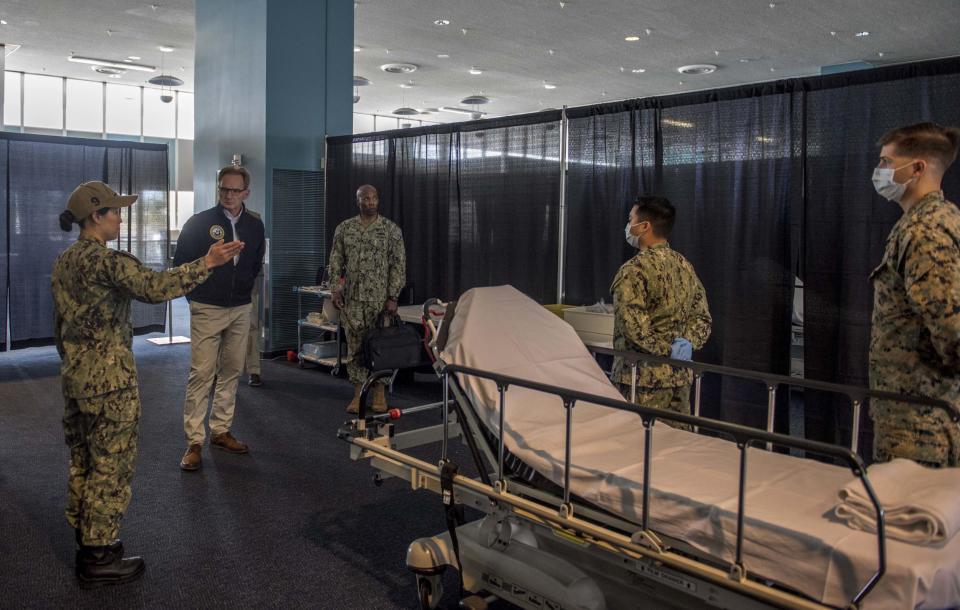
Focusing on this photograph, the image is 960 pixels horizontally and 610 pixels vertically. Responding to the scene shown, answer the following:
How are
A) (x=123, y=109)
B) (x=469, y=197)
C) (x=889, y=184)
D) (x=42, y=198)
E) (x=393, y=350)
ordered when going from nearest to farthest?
1. (x=889, y=184)
2. (x=393, y=350)
3. (x=469, y=197)
4. (x=42, y=198)
5. (x=123, y=109)

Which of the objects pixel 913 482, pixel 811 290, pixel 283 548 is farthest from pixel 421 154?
pixel 913 482

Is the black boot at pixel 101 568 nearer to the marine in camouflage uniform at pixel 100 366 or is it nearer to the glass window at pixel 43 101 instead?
the marine in camouflage uniform at pixel 100 366

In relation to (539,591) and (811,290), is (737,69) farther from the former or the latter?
(539,591)

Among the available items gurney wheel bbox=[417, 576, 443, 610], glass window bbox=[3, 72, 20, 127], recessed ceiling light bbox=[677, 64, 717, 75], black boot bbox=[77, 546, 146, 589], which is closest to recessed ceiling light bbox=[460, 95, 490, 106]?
recessed ceiling light bbox=[677, 64, 717, 75]

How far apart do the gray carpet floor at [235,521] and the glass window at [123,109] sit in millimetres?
10610

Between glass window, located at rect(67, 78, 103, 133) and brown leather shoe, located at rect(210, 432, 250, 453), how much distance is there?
38.9ft

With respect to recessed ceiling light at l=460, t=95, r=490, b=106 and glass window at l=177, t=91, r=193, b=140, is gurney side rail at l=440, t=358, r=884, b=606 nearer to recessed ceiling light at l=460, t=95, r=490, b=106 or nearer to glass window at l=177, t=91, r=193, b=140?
recessed ceiling light at l=460, t=95, r=490, b=106

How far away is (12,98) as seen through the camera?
13492 millimetres

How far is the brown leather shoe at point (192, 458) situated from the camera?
4137mm

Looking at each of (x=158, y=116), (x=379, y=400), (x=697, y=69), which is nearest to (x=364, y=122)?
(x=158, y=116)

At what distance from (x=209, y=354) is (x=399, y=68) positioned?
871 centimetres

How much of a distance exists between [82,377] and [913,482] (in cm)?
263

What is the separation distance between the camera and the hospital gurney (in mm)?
1766

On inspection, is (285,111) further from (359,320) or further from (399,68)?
(399,68)
